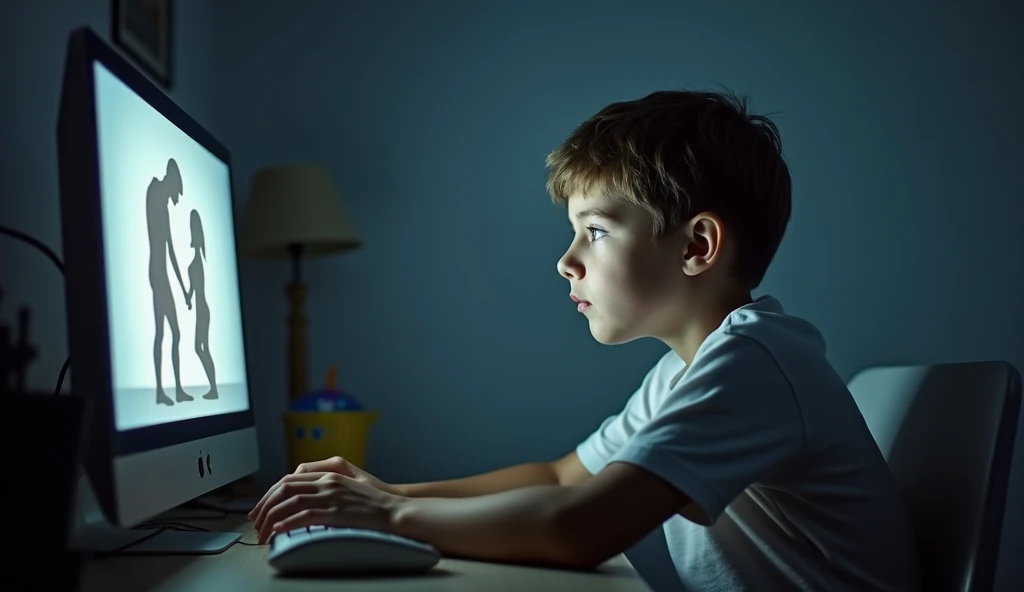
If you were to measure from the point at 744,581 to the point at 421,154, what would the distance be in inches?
50.8

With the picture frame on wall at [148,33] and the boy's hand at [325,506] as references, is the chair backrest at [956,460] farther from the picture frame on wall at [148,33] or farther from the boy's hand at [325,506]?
the picture frame on wall at [148,33]

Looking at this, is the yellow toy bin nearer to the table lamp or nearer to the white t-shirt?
the table lamp

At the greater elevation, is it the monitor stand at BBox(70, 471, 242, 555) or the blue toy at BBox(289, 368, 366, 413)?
the blue toy at BBox(289, 368, 366, 413)

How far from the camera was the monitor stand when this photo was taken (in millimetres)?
854

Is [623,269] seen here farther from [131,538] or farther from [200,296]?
[131,538]

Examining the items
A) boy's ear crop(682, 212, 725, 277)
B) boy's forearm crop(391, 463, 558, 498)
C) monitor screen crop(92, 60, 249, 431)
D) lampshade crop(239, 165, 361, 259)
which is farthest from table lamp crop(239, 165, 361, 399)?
boy's ear crop(682, 212, 725, 277)

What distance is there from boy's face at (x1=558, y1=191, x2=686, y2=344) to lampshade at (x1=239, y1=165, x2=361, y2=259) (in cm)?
80

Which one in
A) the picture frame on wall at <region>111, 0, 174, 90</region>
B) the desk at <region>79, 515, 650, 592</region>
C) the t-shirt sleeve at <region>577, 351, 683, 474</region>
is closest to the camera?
the desk at <region>79, 515, 650, 592</region>

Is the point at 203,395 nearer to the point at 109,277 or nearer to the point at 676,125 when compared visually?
the point at 109,277

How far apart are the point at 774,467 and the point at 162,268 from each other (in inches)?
23.6

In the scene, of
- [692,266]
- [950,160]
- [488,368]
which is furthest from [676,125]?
[950,160]

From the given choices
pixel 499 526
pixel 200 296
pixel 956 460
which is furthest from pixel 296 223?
pixel 956 460

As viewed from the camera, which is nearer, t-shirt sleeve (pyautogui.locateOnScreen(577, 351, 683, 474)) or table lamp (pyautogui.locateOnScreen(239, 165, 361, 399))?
t-shirt sleeve (pyautogui.locateOnScreen(577, 351, 683, 474))

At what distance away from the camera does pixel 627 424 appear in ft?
4.31
